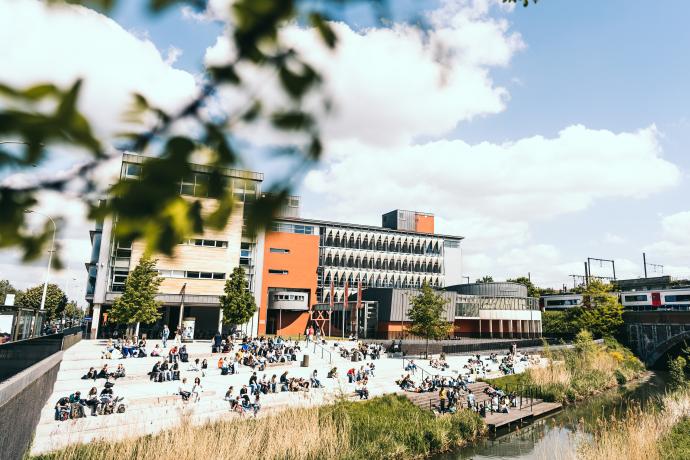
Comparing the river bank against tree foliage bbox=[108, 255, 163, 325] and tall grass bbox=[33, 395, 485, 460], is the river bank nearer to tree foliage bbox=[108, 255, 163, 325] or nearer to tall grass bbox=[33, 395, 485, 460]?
tall grass bbox=[33, 395, 485, 460]

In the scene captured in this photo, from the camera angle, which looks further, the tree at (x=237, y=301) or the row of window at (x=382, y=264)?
the row of window at (x=382, y=264)

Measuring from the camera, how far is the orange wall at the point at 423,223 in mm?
85188

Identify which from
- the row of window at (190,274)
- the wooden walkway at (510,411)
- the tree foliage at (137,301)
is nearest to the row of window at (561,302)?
the wooden walkway at (510,411)

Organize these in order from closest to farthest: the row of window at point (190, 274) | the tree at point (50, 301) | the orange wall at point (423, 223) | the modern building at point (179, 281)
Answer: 1. the modern building at point (179, 281)
2. the row of window at point (190, 274)
3. the tree at point (50, 301)
4. the orange wall at point (423, 223)

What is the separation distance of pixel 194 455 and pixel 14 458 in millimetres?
5061

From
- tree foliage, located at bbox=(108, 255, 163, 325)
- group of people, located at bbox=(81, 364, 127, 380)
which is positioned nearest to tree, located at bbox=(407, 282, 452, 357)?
tree foliage, located at bbox=(108, 255, 163, 325)

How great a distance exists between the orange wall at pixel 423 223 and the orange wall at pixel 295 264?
1037 inches

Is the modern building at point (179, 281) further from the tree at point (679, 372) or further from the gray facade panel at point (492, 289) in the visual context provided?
the gray facade panel at point (492, 289)

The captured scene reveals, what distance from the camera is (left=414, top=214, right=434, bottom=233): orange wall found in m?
85.2

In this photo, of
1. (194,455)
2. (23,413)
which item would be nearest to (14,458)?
(23,413)

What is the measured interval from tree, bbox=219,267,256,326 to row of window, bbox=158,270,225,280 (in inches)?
185

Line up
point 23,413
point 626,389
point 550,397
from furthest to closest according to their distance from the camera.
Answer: point 626,389
point 550,397
point 23,413

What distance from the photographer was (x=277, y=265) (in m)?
63.0

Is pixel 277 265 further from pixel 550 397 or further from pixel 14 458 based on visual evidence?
pixel 14 458
